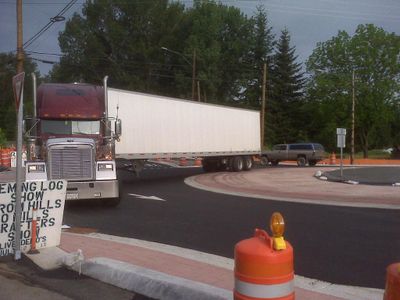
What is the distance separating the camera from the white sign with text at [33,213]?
8797mm

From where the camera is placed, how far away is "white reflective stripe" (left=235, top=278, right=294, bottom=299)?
446 cm

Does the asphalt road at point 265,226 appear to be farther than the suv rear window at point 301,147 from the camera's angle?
No

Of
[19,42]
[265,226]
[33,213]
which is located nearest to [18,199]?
[33,213]

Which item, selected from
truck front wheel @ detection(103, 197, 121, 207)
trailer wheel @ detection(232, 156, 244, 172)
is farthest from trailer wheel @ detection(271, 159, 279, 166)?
truck front wheel @ detection(103, 197, 121, 207)

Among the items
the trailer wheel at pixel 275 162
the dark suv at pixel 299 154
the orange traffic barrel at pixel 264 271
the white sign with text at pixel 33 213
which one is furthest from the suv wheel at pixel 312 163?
the orange traffic barrel at pixel 264 271

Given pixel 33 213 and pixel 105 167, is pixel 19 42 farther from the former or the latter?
pixel 33 213

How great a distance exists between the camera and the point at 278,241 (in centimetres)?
455

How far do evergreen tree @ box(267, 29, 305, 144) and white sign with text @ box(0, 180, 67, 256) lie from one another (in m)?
61.3

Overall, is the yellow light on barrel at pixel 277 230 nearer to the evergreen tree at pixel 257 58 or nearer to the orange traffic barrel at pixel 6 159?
the orange traffic barrel at pixel 6 159

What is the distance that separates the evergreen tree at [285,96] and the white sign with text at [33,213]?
61.3m

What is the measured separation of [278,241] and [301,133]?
6914cm

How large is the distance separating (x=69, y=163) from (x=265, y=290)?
1140 cm

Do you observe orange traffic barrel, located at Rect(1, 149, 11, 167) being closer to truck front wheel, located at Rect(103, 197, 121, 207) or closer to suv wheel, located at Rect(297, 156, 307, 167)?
suv wheel, located at Rect(297, 156, 307, 167)

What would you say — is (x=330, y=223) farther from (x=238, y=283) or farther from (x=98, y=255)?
(x=238, y=283)
